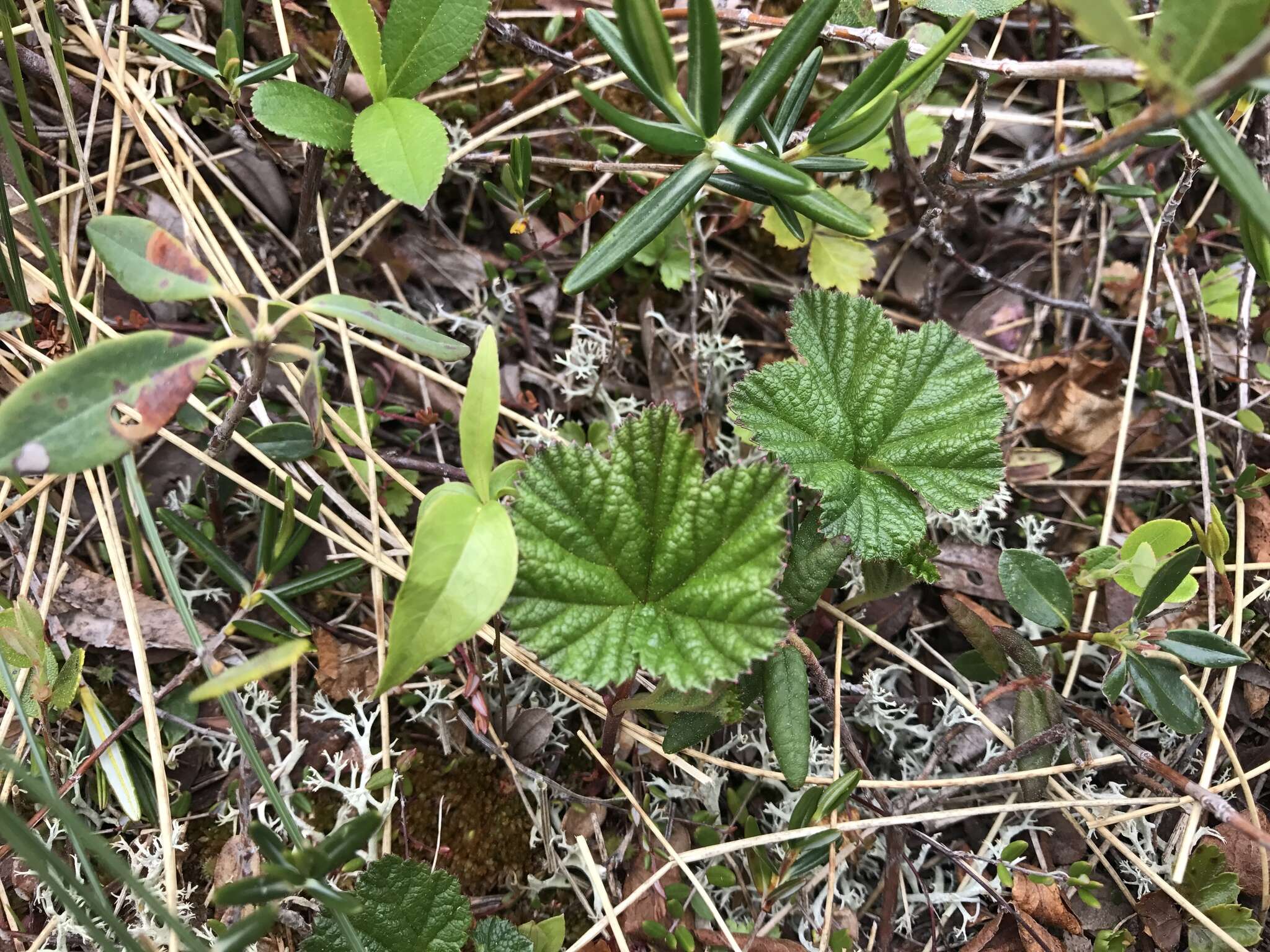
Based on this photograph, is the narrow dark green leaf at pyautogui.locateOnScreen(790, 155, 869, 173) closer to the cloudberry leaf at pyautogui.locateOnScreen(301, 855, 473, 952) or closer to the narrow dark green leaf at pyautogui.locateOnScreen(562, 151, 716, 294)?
the narrow dark green leaf at pyautogui.locateOnScreen(562, 151, 716, 294)

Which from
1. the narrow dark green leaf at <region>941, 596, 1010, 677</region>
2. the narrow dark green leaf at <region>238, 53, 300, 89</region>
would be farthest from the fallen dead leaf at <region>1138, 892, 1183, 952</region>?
the narrow dark green leaf at <region>238, 53, 300, 89</region>

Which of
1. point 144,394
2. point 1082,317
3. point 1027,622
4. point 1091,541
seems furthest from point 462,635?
point 1082,317

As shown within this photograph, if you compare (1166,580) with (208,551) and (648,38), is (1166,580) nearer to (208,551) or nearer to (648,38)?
(648,38)

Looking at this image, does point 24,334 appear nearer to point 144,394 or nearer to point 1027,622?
point 144,394

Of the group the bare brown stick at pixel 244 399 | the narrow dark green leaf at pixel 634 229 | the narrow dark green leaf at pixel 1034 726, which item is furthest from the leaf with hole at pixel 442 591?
the narrow dark green leaf at pixel 1034 726

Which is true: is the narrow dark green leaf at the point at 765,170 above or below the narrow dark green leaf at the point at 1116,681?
above

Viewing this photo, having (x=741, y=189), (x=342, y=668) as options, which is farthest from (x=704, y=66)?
(x=342, y=668)

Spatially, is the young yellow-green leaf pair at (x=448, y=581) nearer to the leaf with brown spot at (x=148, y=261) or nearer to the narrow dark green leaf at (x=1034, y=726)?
the leaf with brown spot at (x=148, y=261)
